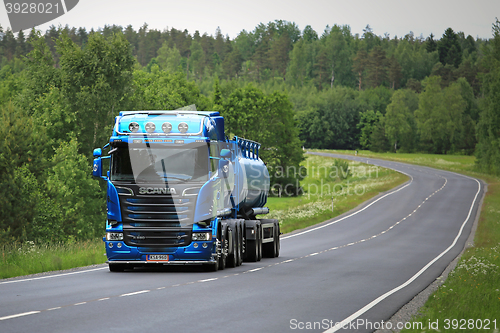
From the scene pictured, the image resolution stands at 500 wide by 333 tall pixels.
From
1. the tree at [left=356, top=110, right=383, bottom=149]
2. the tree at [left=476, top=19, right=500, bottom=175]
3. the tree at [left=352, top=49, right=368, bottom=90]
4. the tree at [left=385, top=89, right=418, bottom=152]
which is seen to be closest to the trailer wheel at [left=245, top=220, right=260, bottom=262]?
the tree at [left=476, top=19, right=500, bottom=175]

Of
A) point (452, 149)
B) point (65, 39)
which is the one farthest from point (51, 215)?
point (452, 149)

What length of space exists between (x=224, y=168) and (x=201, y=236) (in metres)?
2.36

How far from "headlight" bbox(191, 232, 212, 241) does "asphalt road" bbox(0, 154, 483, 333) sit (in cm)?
96

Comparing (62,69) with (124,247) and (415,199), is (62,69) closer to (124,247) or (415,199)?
(415,199)

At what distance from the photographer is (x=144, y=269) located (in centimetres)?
1784

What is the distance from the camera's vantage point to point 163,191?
15672 millimetres

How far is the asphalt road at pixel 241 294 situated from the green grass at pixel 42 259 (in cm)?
103

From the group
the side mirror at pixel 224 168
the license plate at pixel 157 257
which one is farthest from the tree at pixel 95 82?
the license plate at pixel 157 257

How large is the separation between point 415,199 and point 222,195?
43.4 metres

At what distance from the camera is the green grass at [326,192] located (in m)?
46.7

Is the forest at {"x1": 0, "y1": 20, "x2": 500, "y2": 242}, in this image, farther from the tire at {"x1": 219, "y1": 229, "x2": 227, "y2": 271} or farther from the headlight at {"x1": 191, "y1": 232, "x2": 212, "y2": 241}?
the headlight at {"x1": 191, "y1": 232, "x2": 212, "y2": 241}

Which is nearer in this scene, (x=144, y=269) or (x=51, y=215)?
(x=144, y=269)

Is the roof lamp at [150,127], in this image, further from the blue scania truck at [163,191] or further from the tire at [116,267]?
the tire at [116,267]

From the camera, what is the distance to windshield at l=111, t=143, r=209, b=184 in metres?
15.9
